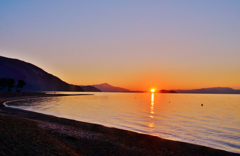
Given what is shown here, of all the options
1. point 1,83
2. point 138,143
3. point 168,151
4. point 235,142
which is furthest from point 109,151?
point 1,83

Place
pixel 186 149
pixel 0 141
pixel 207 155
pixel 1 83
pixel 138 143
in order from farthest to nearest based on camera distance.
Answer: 1. pixel 1 83
2. pixel 138 143
3. pixel 186 149
4. pixel 207 155
5. pixel 0 141

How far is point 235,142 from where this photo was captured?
16.3 meters

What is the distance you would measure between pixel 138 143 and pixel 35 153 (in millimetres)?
7701

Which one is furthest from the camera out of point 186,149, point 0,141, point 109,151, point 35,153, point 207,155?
point 186,149

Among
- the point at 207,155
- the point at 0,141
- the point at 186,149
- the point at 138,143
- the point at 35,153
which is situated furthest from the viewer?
the point at 138,143

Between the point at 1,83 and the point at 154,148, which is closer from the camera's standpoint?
the point at 154,148

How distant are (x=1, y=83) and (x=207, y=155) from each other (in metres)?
159

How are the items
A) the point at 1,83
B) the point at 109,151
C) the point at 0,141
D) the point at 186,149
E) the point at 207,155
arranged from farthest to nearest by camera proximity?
1. the point at 1,83
2. the point at 186,149
3. the point at 207,155
4. the point at 109,151
5. the point at 0,141

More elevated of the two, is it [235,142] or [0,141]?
[0,141]

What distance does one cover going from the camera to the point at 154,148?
12.2 meters

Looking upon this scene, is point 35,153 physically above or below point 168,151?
above

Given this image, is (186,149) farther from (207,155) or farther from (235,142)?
(235,142)

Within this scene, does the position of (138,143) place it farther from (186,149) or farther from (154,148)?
(186,149)

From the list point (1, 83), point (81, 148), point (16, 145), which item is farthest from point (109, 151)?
point (1, 83)
